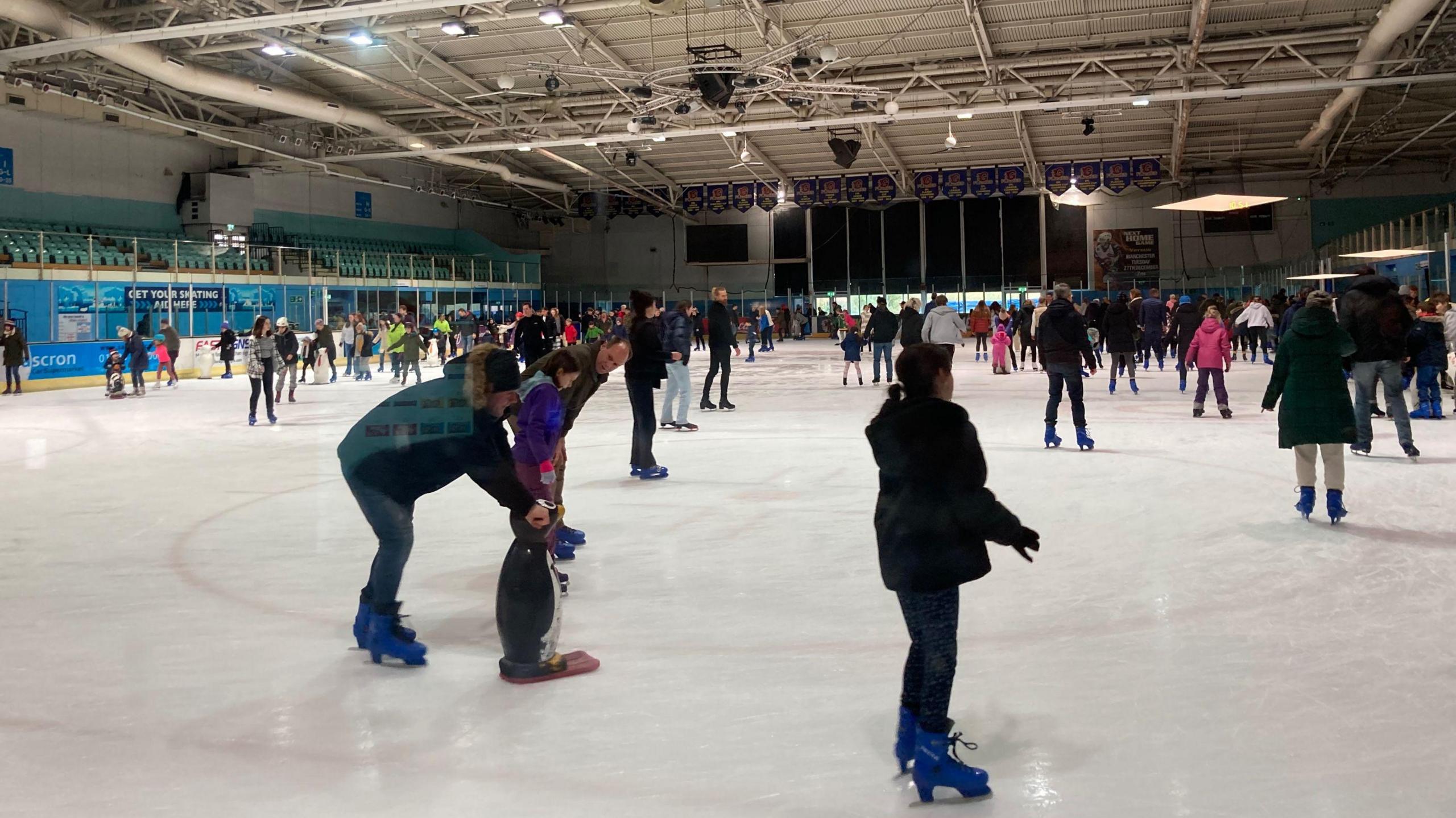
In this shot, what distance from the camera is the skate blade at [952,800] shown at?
→ 2.64m

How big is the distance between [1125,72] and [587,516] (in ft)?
64.6

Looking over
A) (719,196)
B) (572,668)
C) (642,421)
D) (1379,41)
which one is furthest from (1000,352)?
(719,196)

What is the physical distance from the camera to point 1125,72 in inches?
896

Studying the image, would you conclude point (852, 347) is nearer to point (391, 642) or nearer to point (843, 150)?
point (843, 150)

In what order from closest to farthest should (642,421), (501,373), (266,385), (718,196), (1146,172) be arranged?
(501,373) < (642,421) < (266,385) < (1146,172) < (718,196)

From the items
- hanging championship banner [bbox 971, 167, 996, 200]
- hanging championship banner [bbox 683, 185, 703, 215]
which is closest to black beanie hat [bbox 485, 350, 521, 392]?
hanging championship banner [bbox 971, 167, 996, 200]

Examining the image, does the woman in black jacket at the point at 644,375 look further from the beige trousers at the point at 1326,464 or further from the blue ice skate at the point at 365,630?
the beige trousers at the point at 1326,464

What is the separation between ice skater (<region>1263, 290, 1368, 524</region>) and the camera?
5742 mm

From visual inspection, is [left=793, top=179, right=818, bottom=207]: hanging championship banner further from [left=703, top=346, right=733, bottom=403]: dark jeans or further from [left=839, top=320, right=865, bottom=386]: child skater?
[left=703, top=346, right=733, bottom=403]: dark jeans

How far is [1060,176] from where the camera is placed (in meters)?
34.5

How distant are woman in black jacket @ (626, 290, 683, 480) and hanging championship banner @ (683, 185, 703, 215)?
30.7m

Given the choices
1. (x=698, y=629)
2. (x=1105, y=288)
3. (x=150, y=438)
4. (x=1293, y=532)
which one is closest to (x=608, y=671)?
(x=698, y=629)

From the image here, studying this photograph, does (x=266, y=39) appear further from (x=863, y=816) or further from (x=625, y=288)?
(x=625, y=288)

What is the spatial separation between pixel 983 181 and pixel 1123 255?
6132 millimetres
